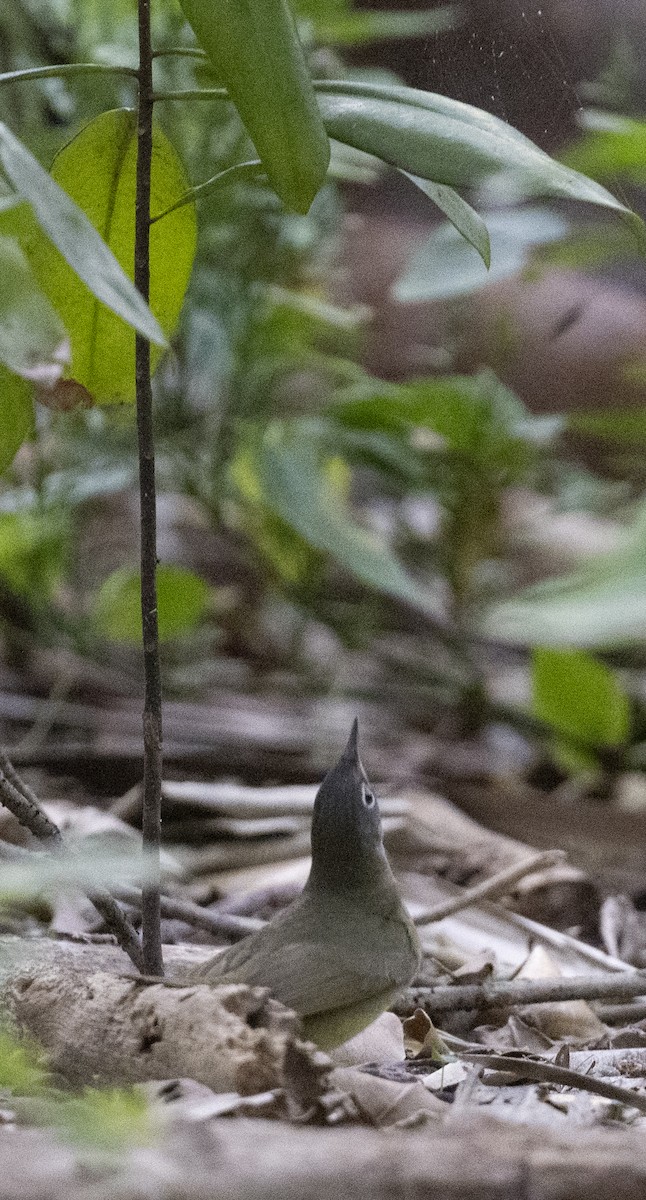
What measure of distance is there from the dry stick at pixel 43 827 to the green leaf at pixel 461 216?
1.45 feet

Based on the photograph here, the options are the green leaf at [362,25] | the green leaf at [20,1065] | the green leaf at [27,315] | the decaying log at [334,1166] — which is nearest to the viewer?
the decaying log at [334,1166]

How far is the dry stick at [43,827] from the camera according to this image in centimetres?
89

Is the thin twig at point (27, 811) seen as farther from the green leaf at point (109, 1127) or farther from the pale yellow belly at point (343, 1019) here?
the green leaf at point (109, 1127)

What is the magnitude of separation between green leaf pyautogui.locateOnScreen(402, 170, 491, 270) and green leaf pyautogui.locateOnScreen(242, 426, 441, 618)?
3.87 feet

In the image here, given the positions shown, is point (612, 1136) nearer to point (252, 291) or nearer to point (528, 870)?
point (528, 870)

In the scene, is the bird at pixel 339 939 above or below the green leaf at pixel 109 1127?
below

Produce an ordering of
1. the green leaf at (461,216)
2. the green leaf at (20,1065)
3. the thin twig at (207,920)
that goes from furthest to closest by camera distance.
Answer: the thin twig at (207,920) → the green leaf at (461,216) → the green leaf at (20,1065)

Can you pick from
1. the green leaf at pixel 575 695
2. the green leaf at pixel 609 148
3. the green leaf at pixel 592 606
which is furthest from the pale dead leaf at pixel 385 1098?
the green leaf at pixel 575 695

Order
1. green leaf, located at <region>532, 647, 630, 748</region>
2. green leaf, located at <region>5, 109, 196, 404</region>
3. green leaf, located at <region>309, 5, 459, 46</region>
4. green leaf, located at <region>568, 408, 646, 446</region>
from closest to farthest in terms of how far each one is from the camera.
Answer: green leaf, located at <region>5, 109, 196, 404</region>, green leaf, located at <region>309, 5, 459, 46</region>, green leaf, located at <region>568, 408, 646, 446</region>, green leaf, located at <region>532, 647, 630, 748</region>

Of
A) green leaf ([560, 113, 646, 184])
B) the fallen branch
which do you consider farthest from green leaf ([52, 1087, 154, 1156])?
green leaf ([560, 113, 646, 184])

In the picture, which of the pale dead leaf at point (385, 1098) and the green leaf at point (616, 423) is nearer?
the pale dead leaf at point (385, 1098)

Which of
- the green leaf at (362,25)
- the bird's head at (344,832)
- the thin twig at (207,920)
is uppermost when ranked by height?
the green leaf at (362,25)

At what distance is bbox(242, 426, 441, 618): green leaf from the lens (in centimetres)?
204

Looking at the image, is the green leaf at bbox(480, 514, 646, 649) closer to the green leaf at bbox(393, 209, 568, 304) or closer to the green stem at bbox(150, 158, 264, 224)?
the green leaf at bbox(393, 209, 568, 304)
